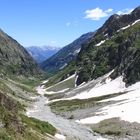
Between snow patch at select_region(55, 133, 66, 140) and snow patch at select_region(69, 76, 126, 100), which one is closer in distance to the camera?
snow patch at select_region(55, 133, 66, 140)

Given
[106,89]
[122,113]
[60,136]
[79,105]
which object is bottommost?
[122,113]

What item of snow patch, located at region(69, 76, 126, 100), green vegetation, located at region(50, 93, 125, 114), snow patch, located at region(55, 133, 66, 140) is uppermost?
snow patch, located at region(69, 76, 126, 100)

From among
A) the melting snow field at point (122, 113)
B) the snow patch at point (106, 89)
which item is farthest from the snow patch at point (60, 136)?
the snow patch at point (106, 89)

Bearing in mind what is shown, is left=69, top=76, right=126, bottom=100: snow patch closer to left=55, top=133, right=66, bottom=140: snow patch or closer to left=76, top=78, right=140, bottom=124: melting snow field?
left=76, top=78, right=140, bottom=124: melting snow field

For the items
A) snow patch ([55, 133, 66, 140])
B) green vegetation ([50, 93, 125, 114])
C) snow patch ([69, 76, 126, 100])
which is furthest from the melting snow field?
snow patch ([69, 76, 126, 100])

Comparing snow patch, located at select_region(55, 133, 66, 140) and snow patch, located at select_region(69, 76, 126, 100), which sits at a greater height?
snow patch, located at select_region(69, 76, 126, 100)

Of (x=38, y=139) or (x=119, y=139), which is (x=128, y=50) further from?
(x=38, y=139)

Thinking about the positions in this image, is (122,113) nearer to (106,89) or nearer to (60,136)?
(60,136)

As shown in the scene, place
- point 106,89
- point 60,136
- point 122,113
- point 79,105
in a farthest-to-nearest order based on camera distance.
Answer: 1. point 106,89
2. point 79,105
3. point 122,113
4. point 60,136

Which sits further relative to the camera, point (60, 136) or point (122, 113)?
point (122, 113)

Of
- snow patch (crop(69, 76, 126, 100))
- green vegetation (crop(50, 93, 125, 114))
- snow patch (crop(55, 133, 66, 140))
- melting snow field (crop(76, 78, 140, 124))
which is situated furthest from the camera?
snow patch (crop(69, 76, 126, 100))

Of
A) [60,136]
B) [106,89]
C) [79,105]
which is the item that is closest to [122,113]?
[60,136]

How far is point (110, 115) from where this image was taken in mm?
96500

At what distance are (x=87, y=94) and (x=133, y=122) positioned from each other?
85251 mm
